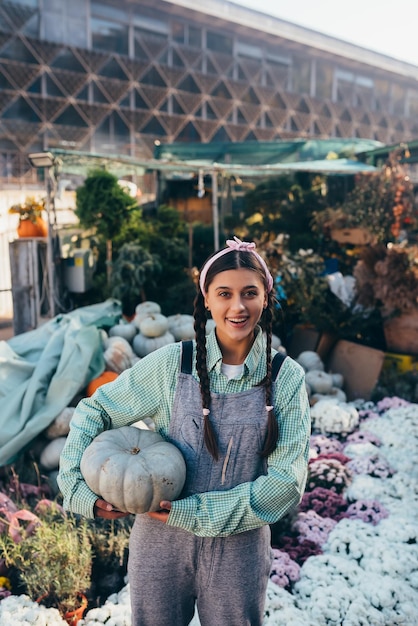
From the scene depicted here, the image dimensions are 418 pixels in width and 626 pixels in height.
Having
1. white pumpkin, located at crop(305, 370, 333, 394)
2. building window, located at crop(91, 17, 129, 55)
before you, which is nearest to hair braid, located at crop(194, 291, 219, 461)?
white pumpkin, located at crop(305, 370, 333, 394)

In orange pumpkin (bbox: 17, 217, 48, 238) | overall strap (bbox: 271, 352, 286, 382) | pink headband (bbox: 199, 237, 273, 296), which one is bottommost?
overall strap (bbox: 271, 352, 286, 382)

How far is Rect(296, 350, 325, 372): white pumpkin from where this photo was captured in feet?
22.1

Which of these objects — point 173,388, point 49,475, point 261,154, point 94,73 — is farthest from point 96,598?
point 94,73

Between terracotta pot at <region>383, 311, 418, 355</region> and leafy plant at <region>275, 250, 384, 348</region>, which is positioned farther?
leafy plant at <region>275, 250, 384, 348</region>

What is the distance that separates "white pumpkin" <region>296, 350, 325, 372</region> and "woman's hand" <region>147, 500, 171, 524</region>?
504 centimetres

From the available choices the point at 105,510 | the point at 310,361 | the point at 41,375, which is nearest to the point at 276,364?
the point at 105,510

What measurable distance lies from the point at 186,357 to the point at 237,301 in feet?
0.92

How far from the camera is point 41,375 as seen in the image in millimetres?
5117

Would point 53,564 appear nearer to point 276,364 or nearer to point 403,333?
point 276,364

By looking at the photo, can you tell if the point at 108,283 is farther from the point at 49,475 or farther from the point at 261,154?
the point at 261,154

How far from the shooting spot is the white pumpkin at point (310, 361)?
674 cm

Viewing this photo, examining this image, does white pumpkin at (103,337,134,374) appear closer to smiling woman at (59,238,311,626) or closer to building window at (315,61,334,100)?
smiling woman at (59,238,311,626)

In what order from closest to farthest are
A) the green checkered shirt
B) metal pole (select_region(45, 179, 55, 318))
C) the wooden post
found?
1. the green checkered shirt
2. metal pole (select_region(45, 179, 55, 318))
3. the wooden post

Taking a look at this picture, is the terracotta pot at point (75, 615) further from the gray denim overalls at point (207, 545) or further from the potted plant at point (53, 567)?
the gray denim overalls at point (207, 545)
